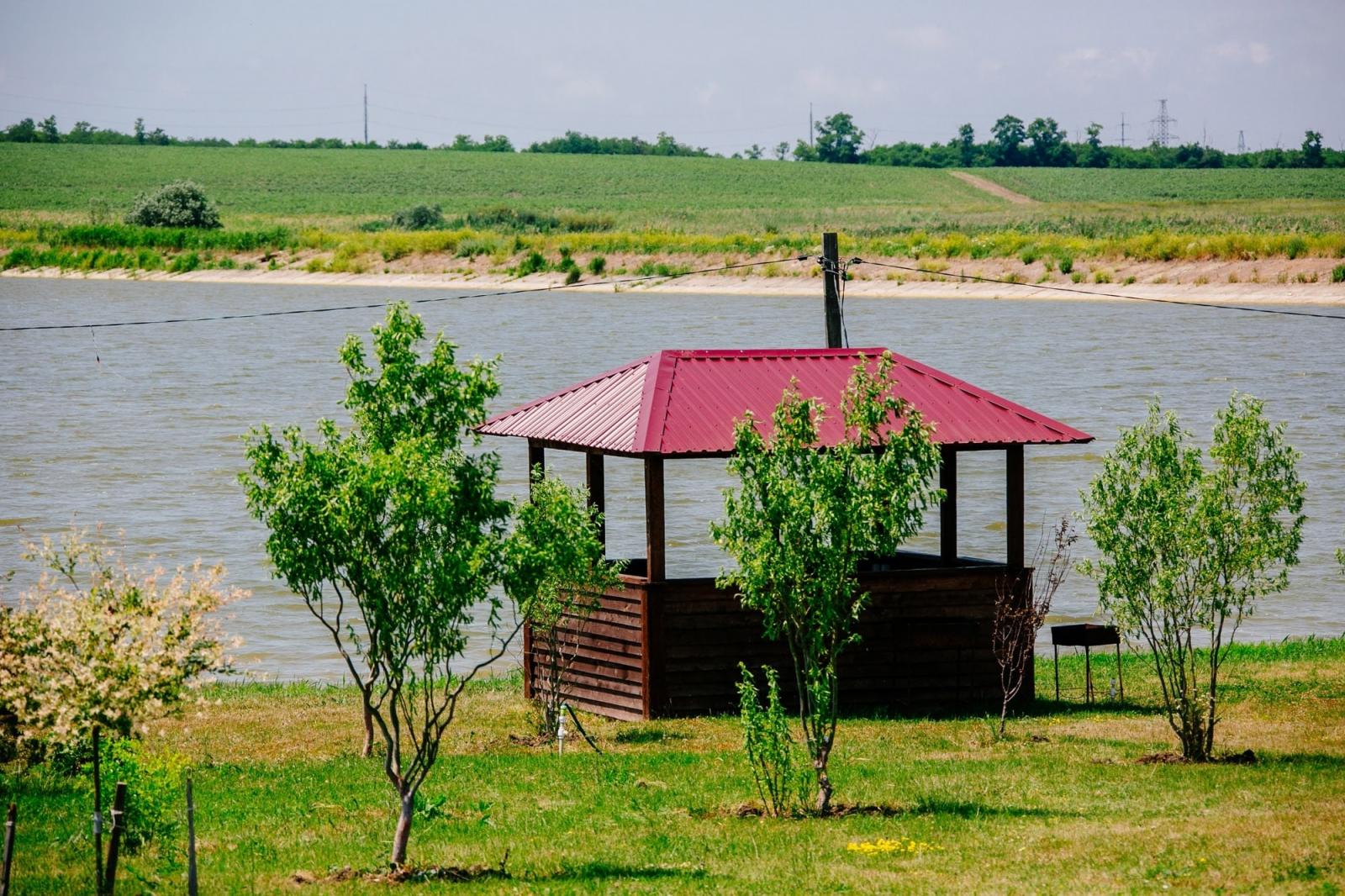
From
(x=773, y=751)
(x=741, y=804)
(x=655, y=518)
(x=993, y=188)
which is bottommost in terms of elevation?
(x=741, y=804)

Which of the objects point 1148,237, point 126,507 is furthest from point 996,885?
point 1148,237

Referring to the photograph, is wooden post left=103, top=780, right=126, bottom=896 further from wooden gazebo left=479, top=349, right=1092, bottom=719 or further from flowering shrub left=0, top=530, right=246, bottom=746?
wooden gazebo left=479, top=349, right=1092, bottom=719

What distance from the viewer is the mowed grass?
9.55 meters

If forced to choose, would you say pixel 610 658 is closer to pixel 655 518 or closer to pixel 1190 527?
pixel 655 518

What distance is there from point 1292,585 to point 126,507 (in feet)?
62.9

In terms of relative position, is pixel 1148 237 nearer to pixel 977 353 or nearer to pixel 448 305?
pixel 977 353

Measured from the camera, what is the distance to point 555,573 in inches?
514

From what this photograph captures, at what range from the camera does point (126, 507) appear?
99.7 feet

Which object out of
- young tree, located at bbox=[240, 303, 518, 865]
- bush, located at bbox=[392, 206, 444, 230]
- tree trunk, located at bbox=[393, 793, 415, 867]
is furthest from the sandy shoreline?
tree trunk, located at bbox=[393, 793, 415, 867]

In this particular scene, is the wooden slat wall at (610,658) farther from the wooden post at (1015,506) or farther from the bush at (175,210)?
the bush at (175,210)

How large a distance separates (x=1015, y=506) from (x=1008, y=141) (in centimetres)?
18224

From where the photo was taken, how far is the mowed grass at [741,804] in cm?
955

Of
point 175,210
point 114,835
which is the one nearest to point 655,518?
point 114,835

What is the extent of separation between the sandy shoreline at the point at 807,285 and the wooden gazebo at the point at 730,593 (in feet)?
132
